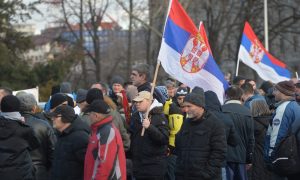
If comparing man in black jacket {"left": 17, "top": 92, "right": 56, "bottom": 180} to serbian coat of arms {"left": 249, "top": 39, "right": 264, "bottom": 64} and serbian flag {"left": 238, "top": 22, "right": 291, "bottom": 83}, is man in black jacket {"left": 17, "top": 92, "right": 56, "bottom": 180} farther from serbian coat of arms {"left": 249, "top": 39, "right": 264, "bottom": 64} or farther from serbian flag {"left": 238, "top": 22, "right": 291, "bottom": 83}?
serbian coat of arms {"left": 249, "top": 39, "right": 264, "bottom": 64}

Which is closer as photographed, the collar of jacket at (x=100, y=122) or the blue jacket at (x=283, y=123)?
the collar of jacket at (x=100, y=122)

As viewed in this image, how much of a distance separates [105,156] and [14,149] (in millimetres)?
1339

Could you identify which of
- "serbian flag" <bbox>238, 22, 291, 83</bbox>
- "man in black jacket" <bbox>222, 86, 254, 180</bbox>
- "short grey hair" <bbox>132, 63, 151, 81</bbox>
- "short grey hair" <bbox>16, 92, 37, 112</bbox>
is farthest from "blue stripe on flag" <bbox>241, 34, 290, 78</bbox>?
"short grey hair" <bbox>16, 92, 37, 112</bbox>

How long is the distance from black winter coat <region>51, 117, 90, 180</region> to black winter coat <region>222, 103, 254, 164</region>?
2.85 meters

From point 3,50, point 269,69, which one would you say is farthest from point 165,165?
point 3,50

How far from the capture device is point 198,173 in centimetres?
822

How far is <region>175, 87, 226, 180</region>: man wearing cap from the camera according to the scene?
27.0ft

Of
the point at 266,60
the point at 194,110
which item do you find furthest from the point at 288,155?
the point at 266,60

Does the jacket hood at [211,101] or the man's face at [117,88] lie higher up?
the jacket hood at [211,101]

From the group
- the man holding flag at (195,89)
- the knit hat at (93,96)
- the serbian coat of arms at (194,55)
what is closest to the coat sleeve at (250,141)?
the man holding flag at (195,89)

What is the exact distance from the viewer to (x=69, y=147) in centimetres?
793

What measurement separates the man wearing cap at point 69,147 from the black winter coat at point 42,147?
0.87m

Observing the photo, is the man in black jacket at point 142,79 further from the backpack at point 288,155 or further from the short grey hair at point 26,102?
the backpack at point 288,155

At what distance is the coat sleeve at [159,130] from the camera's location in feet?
29.9
